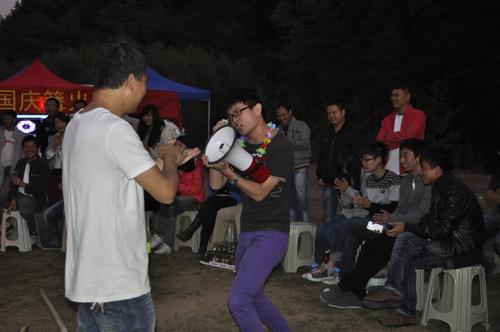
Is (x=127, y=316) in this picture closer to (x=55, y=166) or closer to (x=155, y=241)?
(x=155, y=241)

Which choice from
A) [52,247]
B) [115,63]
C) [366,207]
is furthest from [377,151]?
[52,247]

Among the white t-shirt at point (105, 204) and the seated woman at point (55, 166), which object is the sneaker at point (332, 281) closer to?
the white t-shirt at point (105, 204)

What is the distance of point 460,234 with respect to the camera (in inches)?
168

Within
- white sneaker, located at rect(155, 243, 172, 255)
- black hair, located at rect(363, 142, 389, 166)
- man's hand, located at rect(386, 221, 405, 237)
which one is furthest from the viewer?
white sneaker, located at rect(155, 243, 172, 255)

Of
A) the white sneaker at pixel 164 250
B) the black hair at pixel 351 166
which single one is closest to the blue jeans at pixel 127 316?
the black hair at pixel 351 166

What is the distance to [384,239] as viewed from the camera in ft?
16.5

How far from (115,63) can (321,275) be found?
4.28 m

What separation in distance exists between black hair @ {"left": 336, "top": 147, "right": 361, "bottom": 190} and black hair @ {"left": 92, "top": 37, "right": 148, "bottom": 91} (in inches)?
166

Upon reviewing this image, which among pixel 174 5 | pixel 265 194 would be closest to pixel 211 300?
pixel 265 194

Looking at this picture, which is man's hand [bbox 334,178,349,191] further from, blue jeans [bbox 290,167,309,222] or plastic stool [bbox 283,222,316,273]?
blue jeans [bbox 290,167,309,222]

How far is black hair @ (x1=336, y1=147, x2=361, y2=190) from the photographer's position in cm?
597

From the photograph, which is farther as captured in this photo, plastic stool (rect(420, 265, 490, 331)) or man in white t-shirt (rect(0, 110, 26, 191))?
man in white t-shirt (rect(0, 110, 26, 191))

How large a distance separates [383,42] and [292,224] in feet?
67.6

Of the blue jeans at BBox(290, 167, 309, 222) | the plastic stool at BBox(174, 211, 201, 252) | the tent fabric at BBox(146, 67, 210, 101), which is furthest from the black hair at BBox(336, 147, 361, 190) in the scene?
the tent fabric at BBox(146, 67, 210, 101)
